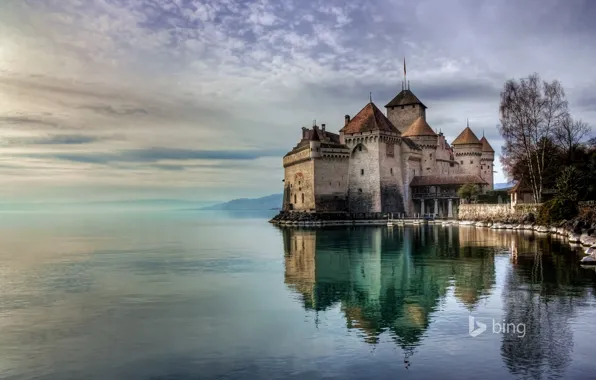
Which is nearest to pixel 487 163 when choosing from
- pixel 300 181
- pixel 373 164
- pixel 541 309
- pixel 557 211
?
pixel 373 164

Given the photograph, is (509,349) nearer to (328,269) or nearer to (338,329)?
(338,329)

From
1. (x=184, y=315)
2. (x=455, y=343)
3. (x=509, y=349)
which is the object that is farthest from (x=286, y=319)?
(x=509, y=349)

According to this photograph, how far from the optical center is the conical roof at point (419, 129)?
57281 mm

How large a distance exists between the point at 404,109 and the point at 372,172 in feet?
42.0

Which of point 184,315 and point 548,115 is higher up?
point 548,115

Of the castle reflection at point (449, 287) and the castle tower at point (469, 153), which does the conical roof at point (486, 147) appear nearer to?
the castle tower at point (469, 153)

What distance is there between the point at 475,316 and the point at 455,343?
2265mm

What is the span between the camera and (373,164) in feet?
172

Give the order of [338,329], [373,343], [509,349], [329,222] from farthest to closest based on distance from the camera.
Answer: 1. [329,222]
2. [338,329]
3. [373,343]
4. [509,349]

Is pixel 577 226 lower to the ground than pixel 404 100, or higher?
lower

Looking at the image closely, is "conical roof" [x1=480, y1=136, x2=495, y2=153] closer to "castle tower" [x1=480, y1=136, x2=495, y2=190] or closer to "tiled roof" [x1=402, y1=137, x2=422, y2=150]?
"castle tower" [x1=480, y1=136, x2=495, y2=190]

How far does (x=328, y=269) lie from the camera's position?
814 inches

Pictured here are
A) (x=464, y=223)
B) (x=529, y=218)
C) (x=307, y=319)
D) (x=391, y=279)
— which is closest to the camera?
(x=307, y=319)

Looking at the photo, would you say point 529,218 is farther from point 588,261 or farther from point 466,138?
point 466,138
